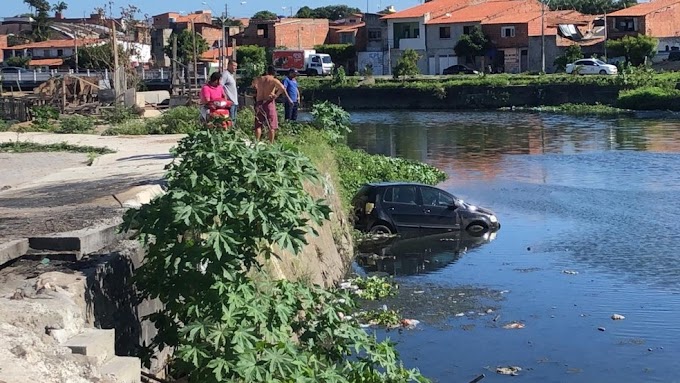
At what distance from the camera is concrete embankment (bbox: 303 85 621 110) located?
7144cm

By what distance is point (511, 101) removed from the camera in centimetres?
7431

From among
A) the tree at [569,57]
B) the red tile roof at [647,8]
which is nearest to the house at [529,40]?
the tree at [569,57]

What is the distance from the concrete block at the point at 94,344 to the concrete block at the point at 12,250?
1.70m

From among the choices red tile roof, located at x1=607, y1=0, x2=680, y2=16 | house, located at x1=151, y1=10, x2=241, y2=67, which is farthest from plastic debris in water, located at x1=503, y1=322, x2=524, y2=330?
house, located at x1=151, y1=10, x2=241, y2=67

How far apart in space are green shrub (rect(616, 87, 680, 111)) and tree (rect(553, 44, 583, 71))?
53.4ft

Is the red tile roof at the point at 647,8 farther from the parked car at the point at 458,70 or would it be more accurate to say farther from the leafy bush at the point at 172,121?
the leafy bush at the point at 172,121

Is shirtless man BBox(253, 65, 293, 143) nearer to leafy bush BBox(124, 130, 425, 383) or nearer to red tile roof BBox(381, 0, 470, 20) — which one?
leafy bush BBox(124, 130, 425, 383)

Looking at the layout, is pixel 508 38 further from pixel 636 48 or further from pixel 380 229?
pixel 380 229

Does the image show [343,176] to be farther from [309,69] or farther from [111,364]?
[309,69]

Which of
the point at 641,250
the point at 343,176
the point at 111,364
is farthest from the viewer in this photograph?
the point at 343,176

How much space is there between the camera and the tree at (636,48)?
8175cm

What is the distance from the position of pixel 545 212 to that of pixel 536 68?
2493 inches

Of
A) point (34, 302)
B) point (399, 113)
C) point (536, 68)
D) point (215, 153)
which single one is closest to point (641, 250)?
point (215, 153)

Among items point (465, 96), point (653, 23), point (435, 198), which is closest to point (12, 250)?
point (435, 198)
